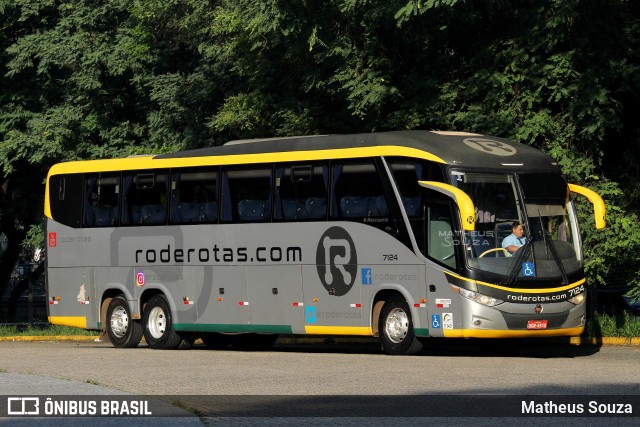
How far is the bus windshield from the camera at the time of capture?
2194 centimetres

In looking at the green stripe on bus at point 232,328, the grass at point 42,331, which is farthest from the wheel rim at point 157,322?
the grass at point 42,331

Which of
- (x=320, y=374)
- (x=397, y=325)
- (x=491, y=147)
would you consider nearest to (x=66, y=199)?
(x=397, y=325)

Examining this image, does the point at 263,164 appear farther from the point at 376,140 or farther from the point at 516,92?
the point at 516,92

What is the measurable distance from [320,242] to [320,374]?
5788 millimetres

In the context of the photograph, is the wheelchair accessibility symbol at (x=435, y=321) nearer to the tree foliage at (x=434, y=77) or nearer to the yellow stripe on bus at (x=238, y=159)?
the yellow stripe on bus at (x=238, y=159)

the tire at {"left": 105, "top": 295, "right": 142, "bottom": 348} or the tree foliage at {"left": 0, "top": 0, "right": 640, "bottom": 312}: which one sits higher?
the tree foliage at {"left": 0, "top": 0, "right": 640, "bottom": 312}

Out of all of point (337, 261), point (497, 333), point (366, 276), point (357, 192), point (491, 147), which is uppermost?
point (491, 147)

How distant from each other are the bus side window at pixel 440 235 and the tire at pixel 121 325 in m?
7.51

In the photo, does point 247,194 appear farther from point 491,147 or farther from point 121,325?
point 491,147

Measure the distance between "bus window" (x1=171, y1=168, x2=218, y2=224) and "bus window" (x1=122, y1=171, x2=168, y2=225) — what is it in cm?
30

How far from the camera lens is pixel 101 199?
2808cm

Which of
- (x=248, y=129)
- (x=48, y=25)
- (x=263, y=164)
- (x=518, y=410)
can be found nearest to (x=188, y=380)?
(x=518, y=410)

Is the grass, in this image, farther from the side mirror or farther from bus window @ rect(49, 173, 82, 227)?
the side mirror

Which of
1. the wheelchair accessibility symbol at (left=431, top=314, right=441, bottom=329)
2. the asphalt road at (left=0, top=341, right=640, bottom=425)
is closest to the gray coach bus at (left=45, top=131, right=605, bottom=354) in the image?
the wheelchair accessibility symbol at (left=431, top=314, right=441, bottom=329)
